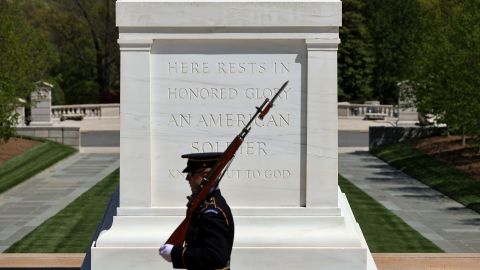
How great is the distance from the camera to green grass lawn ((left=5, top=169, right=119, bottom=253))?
58.8 feet

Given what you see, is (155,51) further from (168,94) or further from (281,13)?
(281,13)

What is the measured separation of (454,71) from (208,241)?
2358cm

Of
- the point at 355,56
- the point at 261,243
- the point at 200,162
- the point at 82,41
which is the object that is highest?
the point at 82,41

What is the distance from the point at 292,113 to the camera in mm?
11375

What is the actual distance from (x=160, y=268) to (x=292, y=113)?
192 centimetres

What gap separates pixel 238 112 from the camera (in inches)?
446

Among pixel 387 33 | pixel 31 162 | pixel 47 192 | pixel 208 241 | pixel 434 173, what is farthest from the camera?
pixel 387 33

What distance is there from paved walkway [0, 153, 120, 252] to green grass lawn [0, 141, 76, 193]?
0.23 m

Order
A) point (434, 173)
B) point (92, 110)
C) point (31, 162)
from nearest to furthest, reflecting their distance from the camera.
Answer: point (434, 173)
point (31, 162)
point (92, 110)

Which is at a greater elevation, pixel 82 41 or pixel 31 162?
pixel 82 41

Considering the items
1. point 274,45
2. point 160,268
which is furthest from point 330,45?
point 160,268

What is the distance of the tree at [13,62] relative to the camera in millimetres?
33031

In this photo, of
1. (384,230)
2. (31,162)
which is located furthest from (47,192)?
(384,230)

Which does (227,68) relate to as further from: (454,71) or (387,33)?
(387,33)
